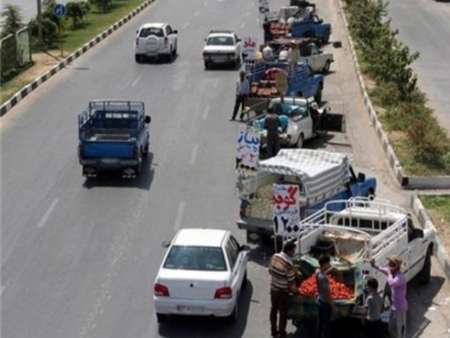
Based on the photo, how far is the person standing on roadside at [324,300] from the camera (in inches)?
617

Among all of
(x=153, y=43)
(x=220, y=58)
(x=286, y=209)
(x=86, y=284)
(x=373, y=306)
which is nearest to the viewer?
(x=373, y=306)

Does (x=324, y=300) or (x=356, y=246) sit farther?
(x=356, y=246)

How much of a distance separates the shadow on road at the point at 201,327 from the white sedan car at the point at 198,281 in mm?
161

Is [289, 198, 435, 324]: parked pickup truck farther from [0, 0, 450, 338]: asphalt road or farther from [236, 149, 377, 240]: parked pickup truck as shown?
[0, 0, 450, 338]: asphalt road

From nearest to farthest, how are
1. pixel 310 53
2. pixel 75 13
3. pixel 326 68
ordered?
1. pixel 310 53
2. pixel 326 68
3. pixel 75 13

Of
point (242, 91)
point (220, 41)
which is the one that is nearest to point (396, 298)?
point (242, 91)

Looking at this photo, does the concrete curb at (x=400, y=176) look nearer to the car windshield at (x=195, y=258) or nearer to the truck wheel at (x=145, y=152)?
the truck wheel at (x=145, y=152)

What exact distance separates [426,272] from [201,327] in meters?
4.72

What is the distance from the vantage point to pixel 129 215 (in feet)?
77.2

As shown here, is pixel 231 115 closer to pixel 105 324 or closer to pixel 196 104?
pixel 196 104

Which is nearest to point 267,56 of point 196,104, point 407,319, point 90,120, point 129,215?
point 196,104

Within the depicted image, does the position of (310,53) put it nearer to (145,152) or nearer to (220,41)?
(220,41)

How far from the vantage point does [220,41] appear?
4406 centimetres

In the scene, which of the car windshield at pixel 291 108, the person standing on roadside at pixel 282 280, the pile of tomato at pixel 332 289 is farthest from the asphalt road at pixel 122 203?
the car windshield at pixel 291 108
